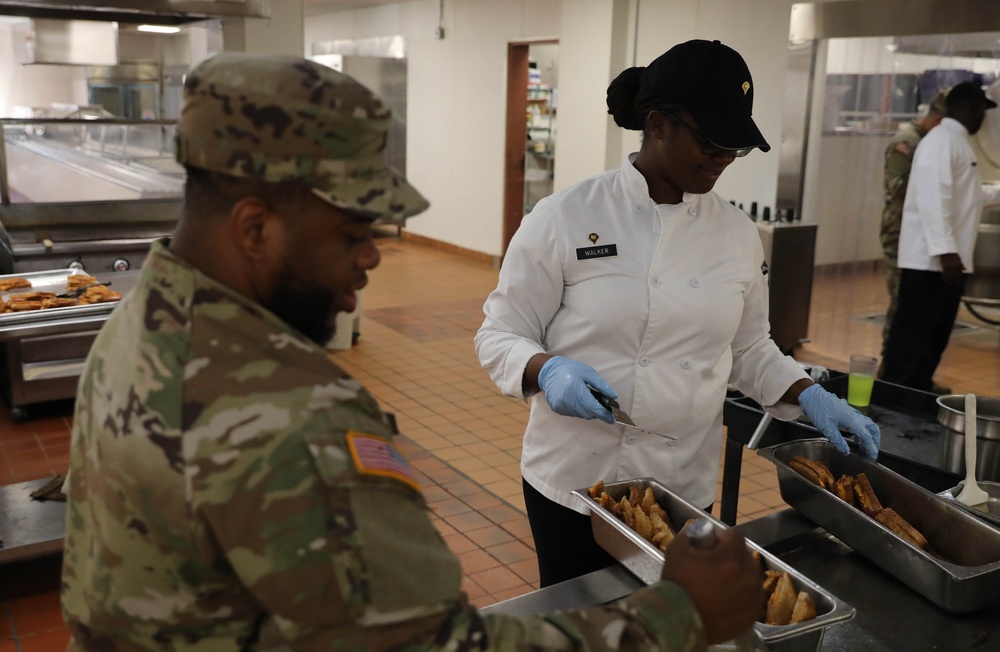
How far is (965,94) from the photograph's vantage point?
15.7ft

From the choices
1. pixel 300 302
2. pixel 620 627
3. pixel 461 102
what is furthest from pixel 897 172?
pixel 461 102

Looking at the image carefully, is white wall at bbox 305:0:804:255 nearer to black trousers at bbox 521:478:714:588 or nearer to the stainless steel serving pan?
the stainless steel serving pan

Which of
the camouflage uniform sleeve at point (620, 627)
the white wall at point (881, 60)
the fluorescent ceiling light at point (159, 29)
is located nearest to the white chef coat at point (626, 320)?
the camouflage uniform sleeve at point (620, 627)

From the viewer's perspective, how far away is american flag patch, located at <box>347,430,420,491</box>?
0.75m

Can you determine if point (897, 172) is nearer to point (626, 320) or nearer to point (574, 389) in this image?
point (626, 320)

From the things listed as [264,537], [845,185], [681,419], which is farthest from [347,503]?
[845,185]

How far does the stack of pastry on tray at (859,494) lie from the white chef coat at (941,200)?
3338mm

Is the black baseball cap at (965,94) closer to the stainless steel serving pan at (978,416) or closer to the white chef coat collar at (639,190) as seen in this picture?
the stainless steel serving pan at (978,416)

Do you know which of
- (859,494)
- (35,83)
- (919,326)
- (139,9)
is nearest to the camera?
(859,494)

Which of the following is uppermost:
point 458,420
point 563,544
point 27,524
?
point 563,544

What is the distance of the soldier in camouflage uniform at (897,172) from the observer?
16.4 feet

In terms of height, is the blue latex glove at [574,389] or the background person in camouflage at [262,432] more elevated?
the background person in camouflage at [262,432]

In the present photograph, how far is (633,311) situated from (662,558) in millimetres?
522

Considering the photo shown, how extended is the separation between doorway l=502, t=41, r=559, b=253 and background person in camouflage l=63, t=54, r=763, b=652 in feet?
26.0
